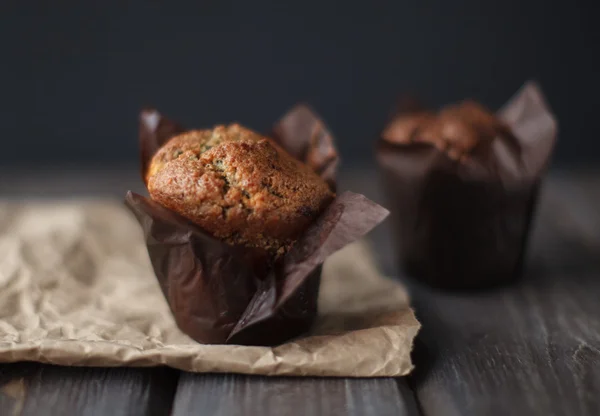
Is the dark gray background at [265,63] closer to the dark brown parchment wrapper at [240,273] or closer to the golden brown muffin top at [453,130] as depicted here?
the golden brown muffin top at [453,130]

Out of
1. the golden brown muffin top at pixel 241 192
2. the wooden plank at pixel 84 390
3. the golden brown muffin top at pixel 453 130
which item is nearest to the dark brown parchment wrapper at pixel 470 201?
the golden brown muffin top at pixel 453 130

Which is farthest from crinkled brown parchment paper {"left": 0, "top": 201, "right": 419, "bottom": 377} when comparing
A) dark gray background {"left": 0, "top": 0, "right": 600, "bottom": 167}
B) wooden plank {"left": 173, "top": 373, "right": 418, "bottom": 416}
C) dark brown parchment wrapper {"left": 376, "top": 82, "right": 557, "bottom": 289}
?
dark gray background {"left": 0, "top": 0, "right": 600, "bottom": 167}

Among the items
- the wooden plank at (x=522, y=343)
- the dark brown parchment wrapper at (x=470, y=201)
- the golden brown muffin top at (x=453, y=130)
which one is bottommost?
the wooden plank at (x=522, y=343)

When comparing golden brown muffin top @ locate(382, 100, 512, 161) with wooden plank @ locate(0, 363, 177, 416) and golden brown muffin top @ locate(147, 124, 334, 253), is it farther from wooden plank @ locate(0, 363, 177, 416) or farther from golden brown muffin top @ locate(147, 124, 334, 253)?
wooden plank @ locate(0, 363, 177, 416)

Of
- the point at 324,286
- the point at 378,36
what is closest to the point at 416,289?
the point at 324,286

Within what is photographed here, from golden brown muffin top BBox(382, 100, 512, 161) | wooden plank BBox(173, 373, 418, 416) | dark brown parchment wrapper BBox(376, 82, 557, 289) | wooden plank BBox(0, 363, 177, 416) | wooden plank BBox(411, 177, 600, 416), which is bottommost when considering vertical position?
wooden plank BBox(0, 363, 177, 416)

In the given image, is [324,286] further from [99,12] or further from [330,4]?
[99,12]
